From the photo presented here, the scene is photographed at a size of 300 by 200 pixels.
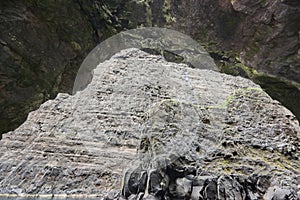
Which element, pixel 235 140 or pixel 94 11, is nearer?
pixel 235 140

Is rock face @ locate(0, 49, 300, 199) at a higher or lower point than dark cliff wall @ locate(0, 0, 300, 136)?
lower

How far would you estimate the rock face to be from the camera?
7.52ft

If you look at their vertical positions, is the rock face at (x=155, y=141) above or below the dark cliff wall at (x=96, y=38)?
below

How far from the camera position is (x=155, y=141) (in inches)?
99.0

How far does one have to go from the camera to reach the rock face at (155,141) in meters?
2.29

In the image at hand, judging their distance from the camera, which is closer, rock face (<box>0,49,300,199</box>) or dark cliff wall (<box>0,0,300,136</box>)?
rock face (<box>0,49,300,199</box>)

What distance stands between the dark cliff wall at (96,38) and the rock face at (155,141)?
68.2 inches

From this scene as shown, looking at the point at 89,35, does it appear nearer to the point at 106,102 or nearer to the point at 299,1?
the point at 106,102

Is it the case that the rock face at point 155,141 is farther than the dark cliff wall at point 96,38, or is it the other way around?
the dark cliff wall at point 96,38

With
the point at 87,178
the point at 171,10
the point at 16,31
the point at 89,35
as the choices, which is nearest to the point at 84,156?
the point at 87,178

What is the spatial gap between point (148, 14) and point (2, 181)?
5820 millimetres

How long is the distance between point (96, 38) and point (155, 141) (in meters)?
5.43

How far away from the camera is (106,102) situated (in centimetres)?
455

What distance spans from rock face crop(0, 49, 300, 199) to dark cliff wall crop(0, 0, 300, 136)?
1.73 metres
